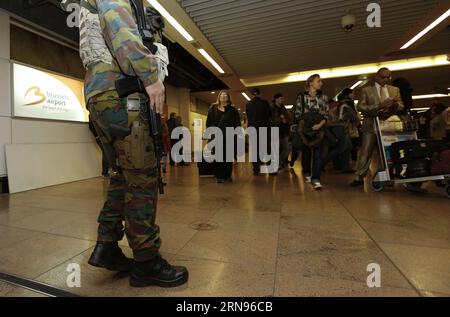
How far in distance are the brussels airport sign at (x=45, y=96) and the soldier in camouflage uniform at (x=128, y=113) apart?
3975 millimetres

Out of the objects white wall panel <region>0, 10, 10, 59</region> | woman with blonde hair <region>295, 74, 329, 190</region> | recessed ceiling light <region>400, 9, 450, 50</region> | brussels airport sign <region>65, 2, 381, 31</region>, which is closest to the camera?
woman with blonde hair <region>295, 74, 329, 190</region>

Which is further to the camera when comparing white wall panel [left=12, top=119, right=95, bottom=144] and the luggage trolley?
white wall panel [left=12, top=119, right=95, bottom=144]

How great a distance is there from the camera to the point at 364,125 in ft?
11.1

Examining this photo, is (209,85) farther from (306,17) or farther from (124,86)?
(124,86)

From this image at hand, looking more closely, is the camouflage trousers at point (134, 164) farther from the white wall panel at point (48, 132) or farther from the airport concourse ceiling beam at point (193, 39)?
the white wall panel at point (48, 132)

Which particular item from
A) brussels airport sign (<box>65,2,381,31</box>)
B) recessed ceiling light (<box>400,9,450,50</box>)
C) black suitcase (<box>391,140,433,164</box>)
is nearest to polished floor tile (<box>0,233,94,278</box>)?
black suitcase (<box>391,140,433,164</box>)

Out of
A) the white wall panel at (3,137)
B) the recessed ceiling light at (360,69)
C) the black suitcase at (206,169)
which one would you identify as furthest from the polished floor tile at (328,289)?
the recessed ceiling light at (360,69)

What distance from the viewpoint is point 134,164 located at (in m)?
1.06

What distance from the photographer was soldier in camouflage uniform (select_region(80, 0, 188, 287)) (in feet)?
3.32

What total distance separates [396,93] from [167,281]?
11.6ft

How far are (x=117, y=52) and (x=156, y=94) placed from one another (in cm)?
22

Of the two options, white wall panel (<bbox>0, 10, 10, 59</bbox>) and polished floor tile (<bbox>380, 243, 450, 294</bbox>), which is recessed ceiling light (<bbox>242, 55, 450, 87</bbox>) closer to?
white wall panel (<bbox>0, 10, 10, 59</bbox>)

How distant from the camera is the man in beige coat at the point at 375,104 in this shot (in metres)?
3.11

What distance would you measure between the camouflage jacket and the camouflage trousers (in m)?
0.08
